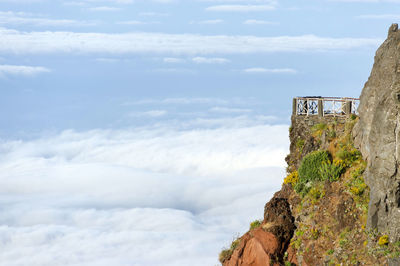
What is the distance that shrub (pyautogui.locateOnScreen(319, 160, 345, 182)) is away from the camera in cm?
3666

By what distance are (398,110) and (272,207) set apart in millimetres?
11068

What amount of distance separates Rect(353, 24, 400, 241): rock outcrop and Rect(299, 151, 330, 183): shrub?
4.09m

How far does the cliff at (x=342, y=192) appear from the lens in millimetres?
31297

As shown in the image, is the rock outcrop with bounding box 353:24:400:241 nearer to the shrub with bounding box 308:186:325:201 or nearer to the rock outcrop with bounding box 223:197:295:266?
the shrub with bounding box 308:186:325:201

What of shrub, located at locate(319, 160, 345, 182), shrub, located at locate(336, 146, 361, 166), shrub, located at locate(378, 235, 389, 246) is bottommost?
shrub, located at locate(378, 235, 389, 246)

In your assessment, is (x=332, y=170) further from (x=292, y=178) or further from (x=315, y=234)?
(x=315, y=234)

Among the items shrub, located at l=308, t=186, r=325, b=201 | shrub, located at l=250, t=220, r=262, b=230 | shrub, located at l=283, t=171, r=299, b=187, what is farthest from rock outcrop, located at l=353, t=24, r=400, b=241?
shrub, located at l=250, t=220, r=262, b=230

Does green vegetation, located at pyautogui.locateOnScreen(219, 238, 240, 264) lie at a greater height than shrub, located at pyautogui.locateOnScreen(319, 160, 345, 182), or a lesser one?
lesser

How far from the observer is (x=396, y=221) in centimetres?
3078

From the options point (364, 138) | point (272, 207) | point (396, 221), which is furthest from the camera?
point (272, 207)

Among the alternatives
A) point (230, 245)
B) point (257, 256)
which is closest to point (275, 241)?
point (257, 256)

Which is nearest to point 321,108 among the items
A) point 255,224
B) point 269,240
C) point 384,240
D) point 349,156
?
point 349,156

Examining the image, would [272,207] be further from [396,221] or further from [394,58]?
[394,58]

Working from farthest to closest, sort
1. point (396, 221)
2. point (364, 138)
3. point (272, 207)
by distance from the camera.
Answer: point (272, 207)
point (364, 138)
point (396, 221)
